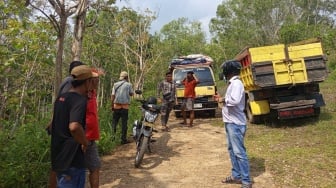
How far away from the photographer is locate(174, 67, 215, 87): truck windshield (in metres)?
13.1

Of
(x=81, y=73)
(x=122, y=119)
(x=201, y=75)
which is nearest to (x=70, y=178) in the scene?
(x=81, y=73)

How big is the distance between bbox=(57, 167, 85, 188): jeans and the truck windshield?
9.90 m

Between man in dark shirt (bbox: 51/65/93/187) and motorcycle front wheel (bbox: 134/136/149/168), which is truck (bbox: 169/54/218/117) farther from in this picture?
man in dark shirt (bbox: 51/65/93/187)

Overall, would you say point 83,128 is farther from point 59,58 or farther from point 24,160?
point 59,58

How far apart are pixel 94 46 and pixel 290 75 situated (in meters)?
17.1

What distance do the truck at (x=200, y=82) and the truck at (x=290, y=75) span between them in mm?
3235

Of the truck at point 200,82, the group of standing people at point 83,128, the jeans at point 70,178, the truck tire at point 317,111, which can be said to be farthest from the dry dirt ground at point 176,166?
the truck at point 200,82

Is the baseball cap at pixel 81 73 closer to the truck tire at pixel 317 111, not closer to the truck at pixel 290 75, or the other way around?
the truck at pixel 290 75

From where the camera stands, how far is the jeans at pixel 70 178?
3.37 m

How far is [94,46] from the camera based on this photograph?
2394 centimetres

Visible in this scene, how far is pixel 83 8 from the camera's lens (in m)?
7.09

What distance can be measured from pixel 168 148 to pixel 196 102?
4.66m

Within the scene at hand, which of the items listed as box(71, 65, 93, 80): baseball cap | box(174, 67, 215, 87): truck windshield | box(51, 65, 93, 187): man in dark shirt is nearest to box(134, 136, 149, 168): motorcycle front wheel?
box(51, 65, 93, 187): man in dark shirt

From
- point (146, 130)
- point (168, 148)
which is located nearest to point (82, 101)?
point (146, 130)
